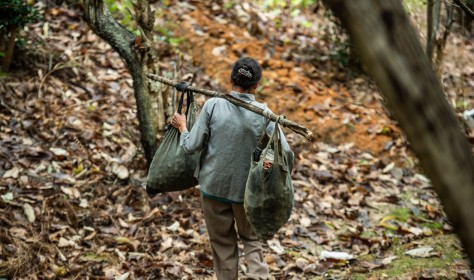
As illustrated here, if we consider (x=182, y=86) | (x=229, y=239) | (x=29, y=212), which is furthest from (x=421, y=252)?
(x=29, y=212)

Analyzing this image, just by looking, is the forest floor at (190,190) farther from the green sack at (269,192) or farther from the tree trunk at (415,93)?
the tree trunk at (415,93)

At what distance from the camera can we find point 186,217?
587cm

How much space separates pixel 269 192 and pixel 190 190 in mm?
2814

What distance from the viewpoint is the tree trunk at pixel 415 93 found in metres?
1.39

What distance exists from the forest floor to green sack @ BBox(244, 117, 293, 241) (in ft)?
5.52

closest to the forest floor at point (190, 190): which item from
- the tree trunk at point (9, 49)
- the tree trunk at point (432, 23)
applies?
the tree trunk at point (9, 49)

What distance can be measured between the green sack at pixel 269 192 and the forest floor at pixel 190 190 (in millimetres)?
1681

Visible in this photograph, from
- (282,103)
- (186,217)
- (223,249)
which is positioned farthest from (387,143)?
(223,249)

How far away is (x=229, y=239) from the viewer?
4.19 metres

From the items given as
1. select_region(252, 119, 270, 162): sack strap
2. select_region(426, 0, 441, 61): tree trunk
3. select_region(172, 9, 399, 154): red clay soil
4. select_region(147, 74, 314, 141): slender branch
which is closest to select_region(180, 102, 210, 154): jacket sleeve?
select_region(147, 74, 314, 141): slender branch

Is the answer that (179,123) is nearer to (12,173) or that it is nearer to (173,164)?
(173,164)

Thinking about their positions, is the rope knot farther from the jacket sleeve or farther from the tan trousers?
the tan trousers

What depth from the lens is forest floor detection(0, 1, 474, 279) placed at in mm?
5141

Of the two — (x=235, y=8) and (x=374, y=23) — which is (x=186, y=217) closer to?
(x=374, y=23)
